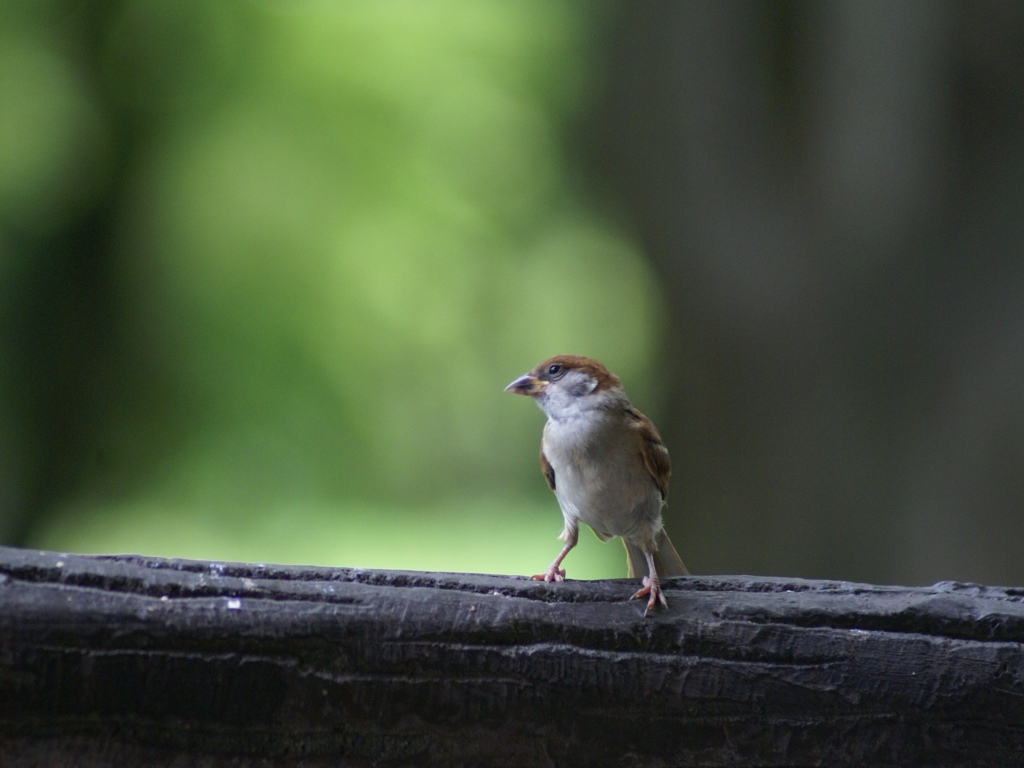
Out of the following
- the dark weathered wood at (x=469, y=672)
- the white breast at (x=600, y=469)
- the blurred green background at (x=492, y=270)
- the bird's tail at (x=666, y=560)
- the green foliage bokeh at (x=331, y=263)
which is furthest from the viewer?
the green foliage bokeh at (x=331, y=263)

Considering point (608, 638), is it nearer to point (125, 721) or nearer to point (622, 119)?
point (125, 721)

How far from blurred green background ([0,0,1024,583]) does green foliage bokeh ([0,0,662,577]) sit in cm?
2

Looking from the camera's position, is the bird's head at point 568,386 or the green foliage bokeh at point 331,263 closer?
the bird's head at point 568,386

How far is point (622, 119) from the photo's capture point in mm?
4414

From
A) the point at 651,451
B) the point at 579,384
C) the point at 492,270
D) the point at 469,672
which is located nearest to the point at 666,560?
the point at 651,451

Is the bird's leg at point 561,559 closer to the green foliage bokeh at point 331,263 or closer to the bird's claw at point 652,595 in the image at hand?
the bird's claw at point 652,595

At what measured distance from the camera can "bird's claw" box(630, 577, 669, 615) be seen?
4.83 ft

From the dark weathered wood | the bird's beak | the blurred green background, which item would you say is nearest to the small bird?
→ the bird's beak

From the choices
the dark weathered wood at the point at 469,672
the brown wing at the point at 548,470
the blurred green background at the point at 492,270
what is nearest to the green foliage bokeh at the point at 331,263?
the blurred green background at the point at 492,270

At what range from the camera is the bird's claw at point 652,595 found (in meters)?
1.47

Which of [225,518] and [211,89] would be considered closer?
[225,518]

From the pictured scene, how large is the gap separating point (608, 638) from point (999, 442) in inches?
109

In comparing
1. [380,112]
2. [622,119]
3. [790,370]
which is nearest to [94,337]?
[380,112]

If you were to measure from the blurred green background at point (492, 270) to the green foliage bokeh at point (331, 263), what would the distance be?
2cm
